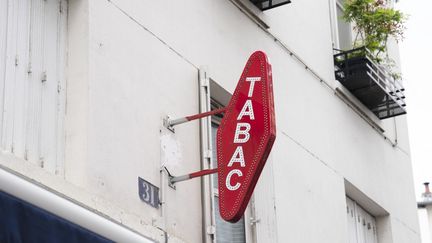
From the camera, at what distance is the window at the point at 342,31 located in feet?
56.6

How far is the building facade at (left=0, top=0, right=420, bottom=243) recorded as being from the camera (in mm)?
9633

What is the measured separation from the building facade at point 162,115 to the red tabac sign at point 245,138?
808 millimetres

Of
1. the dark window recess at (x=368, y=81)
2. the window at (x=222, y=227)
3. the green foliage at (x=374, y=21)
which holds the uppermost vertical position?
the green foliage at (x=374, y=21)

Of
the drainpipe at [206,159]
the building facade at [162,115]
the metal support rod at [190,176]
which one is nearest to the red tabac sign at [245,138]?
the metal support rod at [190,176]

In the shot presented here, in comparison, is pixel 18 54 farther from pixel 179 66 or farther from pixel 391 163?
pixel 391 163

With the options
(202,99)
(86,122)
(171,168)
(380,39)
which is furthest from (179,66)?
(380,39)

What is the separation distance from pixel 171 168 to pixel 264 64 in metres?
1.46

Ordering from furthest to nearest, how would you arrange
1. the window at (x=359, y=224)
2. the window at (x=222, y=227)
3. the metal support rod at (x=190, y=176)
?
the window at (x=359, y=224) < the window at (x=222, y=227) < the metal support rod at (x=190, y=176)

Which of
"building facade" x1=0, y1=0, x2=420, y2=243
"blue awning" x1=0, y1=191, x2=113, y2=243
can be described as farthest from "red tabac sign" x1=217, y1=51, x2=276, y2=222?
"blue awning" x1=0, y1=191, x2=113, y2=243

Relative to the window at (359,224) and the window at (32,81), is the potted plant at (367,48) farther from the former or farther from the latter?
the window at (32,81)

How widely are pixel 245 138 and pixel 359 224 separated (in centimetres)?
666

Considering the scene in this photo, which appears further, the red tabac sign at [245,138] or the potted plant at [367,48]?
the potted plant at [367,48]

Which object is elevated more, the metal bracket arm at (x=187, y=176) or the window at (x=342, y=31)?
the window at (x=342, y=31)

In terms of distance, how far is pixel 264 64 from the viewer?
10672 mm
